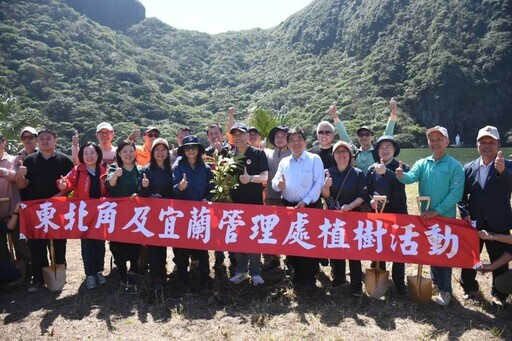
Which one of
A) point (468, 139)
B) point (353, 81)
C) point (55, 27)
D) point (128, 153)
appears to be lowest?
point (468, 139)

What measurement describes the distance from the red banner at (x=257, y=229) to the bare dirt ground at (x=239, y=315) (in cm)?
63

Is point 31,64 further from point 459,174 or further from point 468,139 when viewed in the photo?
point 468,139

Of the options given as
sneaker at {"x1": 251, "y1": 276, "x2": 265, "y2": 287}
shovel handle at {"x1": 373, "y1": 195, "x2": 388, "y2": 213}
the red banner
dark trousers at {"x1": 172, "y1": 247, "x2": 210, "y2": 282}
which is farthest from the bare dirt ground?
shovel handle at {"x1": 373, "y1": 195, "x2": 388, "y2": 213}

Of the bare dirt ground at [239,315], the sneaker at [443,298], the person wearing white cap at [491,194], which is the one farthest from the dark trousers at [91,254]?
the person wearing white cap at [491,194]

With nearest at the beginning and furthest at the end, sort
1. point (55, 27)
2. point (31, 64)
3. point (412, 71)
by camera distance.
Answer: point (31, 64) → point (412, 71) → point (55, 27)

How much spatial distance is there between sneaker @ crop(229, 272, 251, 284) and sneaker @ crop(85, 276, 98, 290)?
2.07 metres

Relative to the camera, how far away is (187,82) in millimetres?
120875

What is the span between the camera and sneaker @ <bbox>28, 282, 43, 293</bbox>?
18.2 ft

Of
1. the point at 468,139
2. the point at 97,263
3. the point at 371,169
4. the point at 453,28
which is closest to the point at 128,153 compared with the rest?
the point at 97,263

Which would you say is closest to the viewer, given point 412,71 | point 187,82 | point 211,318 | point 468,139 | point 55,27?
point 211,318

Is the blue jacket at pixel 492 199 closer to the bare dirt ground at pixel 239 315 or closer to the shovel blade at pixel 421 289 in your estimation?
the shovel blade at pixel 421 289

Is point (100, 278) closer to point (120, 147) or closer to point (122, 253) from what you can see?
point (122, 253)

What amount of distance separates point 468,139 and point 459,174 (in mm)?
87040

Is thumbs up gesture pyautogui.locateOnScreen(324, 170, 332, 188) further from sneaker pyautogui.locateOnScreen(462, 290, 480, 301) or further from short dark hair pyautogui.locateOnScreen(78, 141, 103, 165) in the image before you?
short dark hair pyautogui.locateOnScreen(78, 141, 103, 165)
